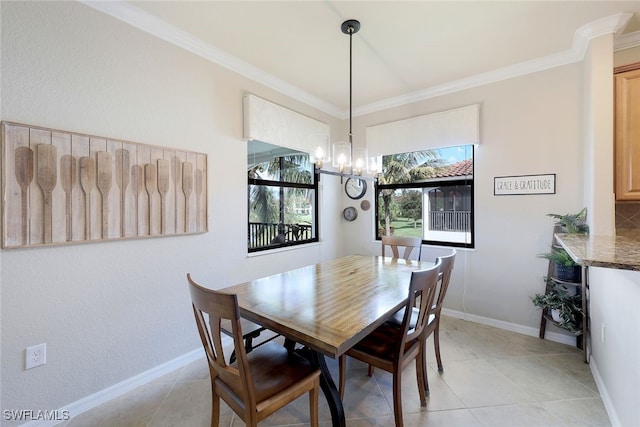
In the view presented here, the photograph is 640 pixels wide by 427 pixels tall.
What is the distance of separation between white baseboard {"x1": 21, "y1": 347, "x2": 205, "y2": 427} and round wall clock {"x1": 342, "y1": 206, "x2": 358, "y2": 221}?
2498 mm

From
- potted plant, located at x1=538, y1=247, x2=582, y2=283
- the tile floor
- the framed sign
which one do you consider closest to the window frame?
the tile floor

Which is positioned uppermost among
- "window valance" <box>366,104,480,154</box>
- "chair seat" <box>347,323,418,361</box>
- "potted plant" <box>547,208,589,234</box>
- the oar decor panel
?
"window valance" <box>366,104,480,154</box>

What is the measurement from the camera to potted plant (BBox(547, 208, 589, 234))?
2.25 meters

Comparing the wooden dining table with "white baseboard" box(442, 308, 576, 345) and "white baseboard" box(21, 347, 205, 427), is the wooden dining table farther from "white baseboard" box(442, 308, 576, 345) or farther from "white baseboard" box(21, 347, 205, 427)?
"white baseboard" box(442, 308, 576, 345)

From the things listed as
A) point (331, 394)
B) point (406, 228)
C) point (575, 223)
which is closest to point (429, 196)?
point (406, 228)

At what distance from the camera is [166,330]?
219 centimetres

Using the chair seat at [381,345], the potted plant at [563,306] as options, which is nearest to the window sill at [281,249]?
the chair seat at [381,345]

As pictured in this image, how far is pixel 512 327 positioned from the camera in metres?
A: 2.81

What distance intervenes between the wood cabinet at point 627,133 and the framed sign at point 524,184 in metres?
0.58

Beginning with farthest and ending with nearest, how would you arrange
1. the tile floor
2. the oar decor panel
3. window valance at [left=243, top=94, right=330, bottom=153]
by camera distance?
window valance at [left=243, top=94, right=330, bottom=153] → the tile floor → the oar decor panel

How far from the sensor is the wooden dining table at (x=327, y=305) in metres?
1.22

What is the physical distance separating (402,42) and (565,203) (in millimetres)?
2130

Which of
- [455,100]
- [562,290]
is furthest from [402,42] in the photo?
[562,290]

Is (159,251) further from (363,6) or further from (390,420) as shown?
(363,6)
